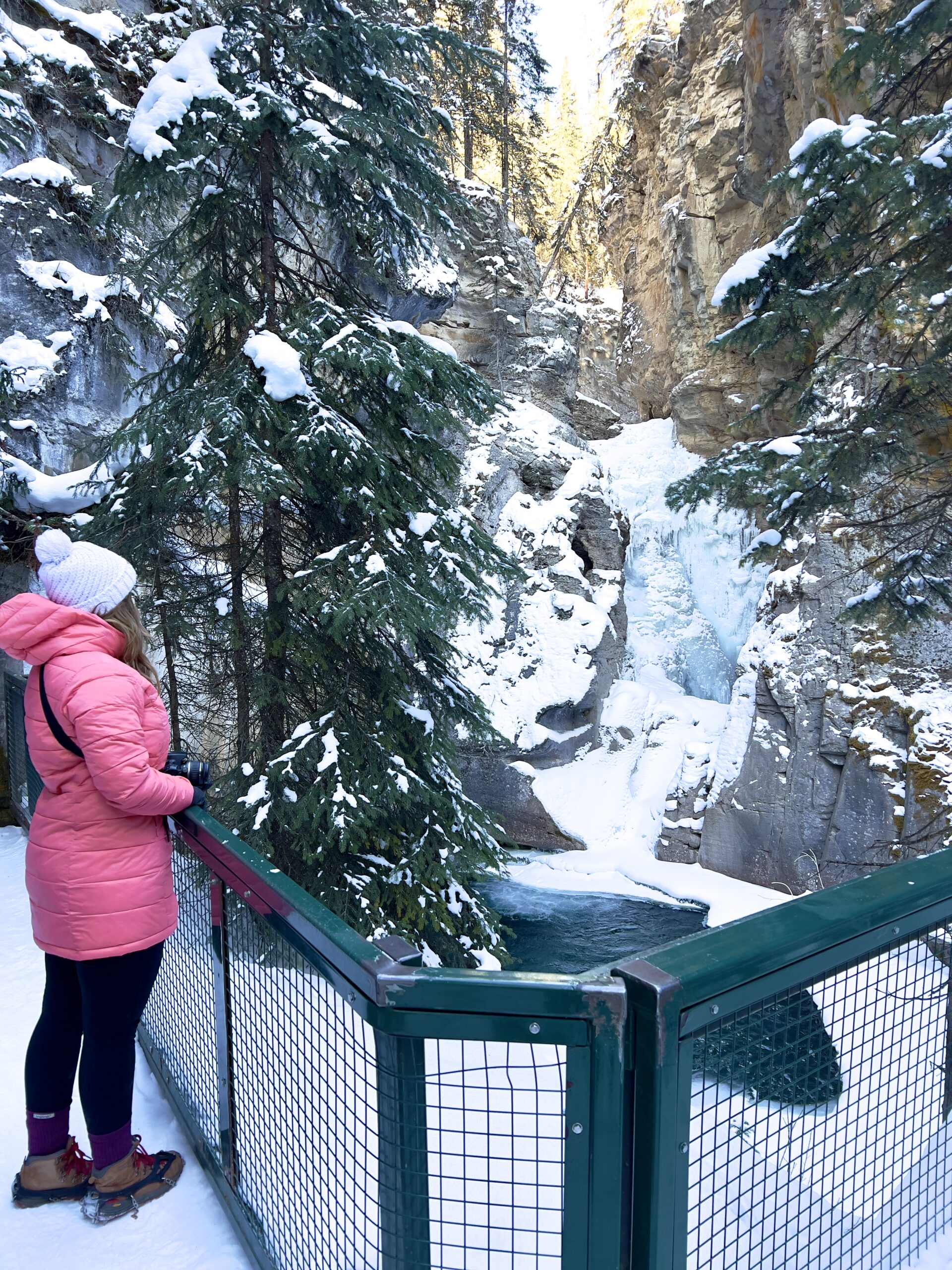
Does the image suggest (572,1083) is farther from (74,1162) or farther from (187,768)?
(74,1162)

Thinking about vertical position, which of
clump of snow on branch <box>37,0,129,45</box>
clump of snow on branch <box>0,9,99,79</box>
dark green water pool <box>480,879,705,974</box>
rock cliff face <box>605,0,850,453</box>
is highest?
rock cliff face <box>605,0,850,453</box>

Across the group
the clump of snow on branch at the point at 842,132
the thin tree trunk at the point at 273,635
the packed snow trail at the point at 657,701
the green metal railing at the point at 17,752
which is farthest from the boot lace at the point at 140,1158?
the packed snow trail at the point at 657,701

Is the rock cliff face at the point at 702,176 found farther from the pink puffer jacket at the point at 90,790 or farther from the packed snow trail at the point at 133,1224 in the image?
the packed snow trail at the point at 133,1224

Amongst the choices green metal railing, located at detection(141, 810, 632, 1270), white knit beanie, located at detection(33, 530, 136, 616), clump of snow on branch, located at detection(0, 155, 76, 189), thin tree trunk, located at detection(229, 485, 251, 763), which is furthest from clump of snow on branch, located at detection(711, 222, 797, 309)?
clump of snow on branch, located at detection(0, 155, 76, 189)

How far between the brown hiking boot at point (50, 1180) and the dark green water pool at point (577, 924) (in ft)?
23.4

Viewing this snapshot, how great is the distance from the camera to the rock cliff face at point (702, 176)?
547 inches

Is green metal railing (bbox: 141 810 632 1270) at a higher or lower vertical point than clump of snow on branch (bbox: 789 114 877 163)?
lower

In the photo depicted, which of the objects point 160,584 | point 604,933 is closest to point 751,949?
point 160,584

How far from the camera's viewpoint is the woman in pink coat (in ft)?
6.64

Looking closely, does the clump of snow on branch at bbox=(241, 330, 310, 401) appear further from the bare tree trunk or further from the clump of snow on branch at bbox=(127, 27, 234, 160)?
the bare tree trunk

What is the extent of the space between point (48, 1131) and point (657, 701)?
46.1 ft

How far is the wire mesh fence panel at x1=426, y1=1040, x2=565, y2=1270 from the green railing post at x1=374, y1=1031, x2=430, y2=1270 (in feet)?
0.10

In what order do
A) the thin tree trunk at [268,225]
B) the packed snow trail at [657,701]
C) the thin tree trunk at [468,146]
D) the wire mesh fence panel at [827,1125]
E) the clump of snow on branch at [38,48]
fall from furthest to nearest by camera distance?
the thin tree trunk at [468,146], the packed snow trail at [657,701], the clump of snow on branch at [38,48], the thin tree trunk at [268,225], the wire mesh fence panel at [827,1125]

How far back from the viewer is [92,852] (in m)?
2.10
